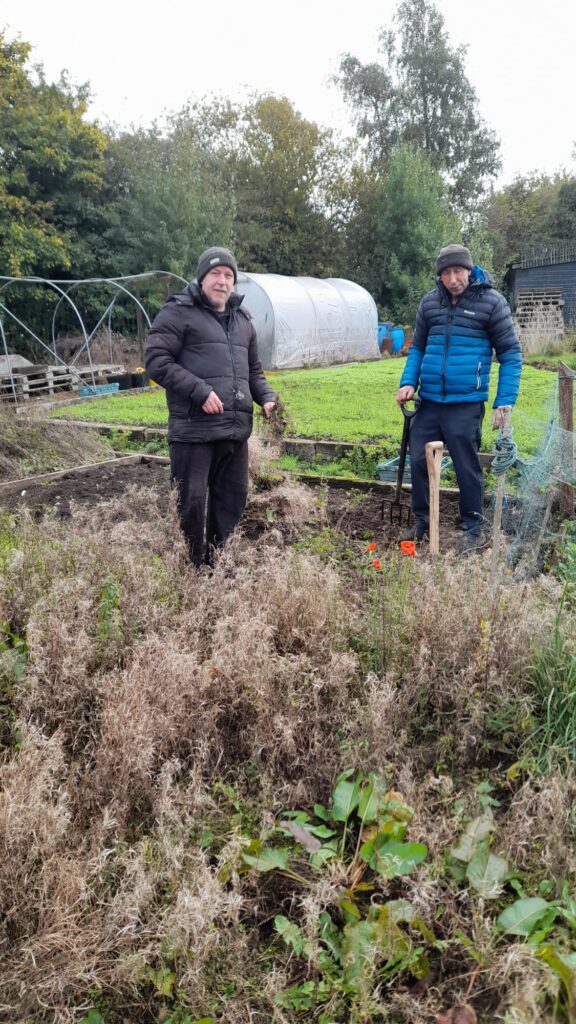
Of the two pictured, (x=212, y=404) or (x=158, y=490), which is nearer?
(x=212, y=404)

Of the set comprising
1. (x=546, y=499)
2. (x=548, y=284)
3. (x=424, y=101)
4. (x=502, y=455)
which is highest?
(x=424, y=101)

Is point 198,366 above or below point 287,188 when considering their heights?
below

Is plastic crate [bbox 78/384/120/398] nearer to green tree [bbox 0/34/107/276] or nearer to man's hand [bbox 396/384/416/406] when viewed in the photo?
green tree [bbox 0/34/107/276]

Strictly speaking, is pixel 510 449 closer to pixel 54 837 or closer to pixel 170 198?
pixel 54 837

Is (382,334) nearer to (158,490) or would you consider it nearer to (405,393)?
(158,490)

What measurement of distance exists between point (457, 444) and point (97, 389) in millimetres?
11120

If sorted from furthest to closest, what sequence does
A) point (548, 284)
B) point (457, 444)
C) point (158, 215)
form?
point (548, 284)
point (158, 215)
point (457, 444)

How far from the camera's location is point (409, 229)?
2777 cm

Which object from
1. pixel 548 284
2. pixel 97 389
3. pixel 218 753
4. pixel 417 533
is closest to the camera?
pixel 218 753

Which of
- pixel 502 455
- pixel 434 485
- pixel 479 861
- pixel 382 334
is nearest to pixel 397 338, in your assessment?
pixel 382 334

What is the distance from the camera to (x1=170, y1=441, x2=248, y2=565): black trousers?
3.84 metres

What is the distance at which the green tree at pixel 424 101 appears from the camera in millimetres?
33531

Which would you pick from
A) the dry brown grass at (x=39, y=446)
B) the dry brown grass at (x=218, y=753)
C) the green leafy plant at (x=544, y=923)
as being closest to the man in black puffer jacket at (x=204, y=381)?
the dry brown grass at (x=218, y=753)

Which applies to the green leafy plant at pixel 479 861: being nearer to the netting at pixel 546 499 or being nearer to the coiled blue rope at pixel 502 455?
the coiled blue rope at pixel 502 455
